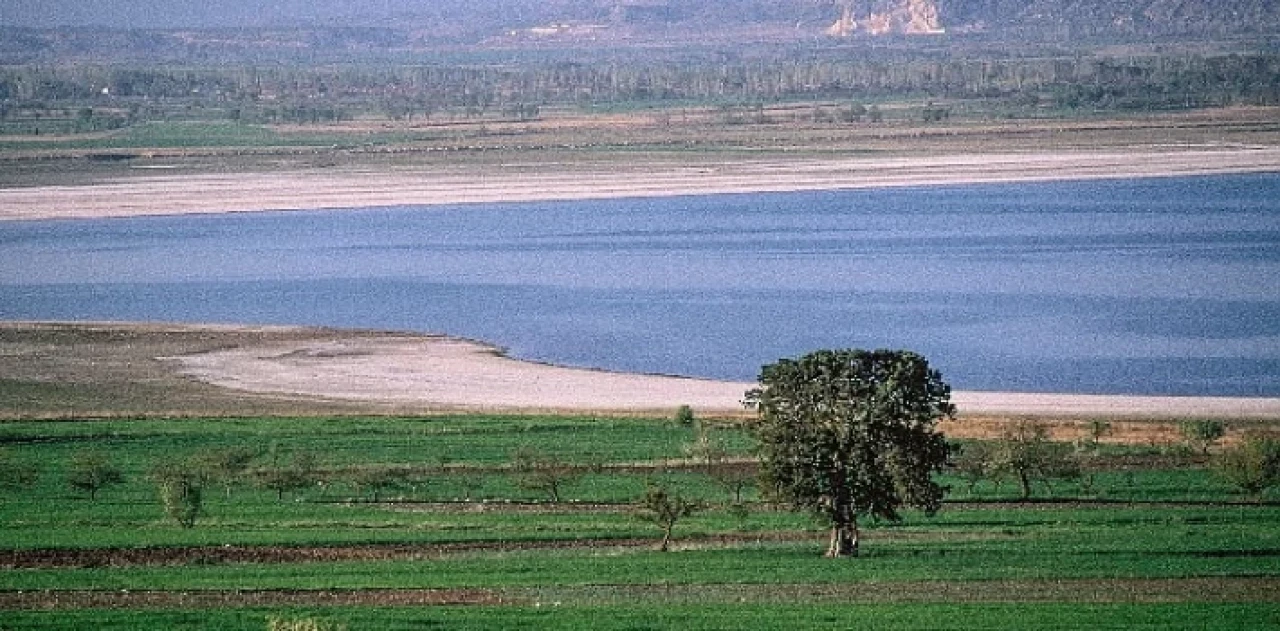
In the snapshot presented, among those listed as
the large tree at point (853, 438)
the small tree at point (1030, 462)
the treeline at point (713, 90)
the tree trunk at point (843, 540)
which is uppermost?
the large tree at point (853, 438)

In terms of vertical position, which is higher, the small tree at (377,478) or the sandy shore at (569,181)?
the small tree at (377,478)

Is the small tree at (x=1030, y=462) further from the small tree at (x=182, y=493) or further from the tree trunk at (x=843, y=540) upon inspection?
the small tree at (x=182, y=493)

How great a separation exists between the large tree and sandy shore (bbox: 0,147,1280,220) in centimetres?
6995

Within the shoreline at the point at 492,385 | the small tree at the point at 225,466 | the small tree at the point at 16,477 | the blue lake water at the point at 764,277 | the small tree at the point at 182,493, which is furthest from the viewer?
the blue lake water at the point at 764,277

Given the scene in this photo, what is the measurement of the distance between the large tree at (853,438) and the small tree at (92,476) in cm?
1259

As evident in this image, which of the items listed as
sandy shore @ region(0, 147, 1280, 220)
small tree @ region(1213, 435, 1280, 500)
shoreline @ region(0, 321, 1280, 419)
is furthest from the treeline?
small tree @ region(1213, 435, 1280, 500)

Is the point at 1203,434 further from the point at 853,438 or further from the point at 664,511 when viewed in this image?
the point at 664,511

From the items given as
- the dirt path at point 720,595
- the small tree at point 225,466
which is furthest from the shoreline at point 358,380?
the dirt path at point 720,595

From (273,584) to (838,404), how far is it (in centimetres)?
793

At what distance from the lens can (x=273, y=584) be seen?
91.7ft

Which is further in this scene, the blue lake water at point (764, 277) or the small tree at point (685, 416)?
the blue lake water at point (764, 277)

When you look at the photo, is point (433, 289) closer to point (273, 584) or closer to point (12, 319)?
point (12, 319)

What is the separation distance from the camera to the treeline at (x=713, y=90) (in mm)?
149000

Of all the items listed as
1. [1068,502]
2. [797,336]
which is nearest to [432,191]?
[797,336]
